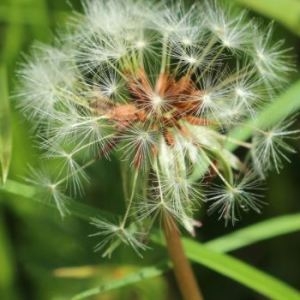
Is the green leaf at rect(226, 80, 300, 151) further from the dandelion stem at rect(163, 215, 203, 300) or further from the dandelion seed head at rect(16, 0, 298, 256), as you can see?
the dandelion stem at rect(163, 215, 203, 300)

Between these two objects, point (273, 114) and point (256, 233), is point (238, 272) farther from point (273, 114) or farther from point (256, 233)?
point (273, 114)

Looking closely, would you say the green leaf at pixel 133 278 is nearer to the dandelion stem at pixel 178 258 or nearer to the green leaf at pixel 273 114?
the dandelion stem at pixel 178 258

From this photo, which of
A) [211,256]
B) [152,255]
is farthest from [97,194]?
[211,256]

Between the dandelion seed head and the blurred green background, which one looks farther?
the blurred green background

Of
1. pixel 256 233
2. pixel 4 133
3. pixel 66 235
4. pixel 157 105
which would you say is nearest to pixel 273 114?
pixel 256 233

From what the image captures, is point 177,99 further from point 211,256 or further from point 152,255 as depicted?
point 152,255

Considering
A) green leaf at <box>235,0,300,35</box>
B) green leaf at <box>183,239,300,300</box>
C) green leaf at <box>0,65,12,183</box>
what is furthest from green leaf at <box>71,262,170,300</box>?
green leaf at <box>235,0,300,35</box>
